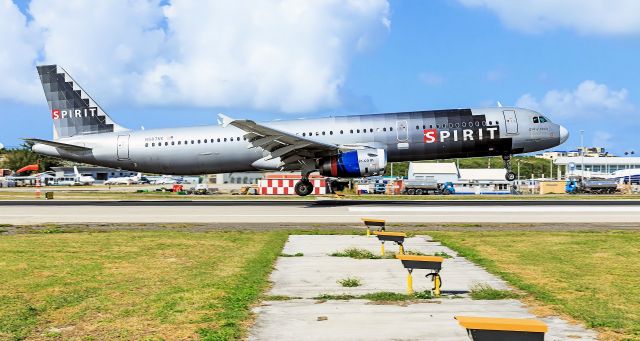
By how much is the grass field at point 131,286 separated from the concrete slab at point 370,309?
55cm

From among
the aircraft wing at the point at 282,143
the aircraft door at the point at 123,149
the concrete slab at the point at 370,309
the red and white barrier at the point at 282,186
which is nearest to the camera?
the concrete slab at the point at 370,309

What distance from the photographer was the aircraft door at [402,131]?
40.1m

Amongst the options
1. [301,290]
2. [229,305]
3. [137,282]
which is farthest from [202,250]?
[229,305]

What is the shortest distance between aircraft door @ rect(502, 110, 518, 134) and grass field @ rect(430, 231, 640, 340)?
60.3 ft

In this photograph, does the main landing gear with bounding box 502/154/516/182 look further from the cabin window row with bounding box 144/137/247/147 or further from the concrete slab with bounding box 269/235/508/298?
the concrete slab with bounding box 269/235/508/298

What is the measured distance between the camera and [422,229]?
2552cm

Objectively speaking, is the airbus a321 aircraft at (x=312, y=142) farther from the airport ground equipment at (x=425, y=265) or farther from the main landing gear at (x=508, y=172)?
the airport ground equipment at (x=425, y=265)

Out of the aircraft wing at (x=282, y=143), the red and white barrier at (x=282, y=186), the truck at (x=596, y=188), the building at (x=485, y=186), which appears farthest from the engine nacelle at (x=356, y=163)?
the truck at (x=596, y=188)

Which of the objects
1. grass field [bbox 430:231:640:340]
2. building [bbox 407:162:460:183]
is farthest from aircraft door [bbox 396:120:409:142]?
building [bbox 407:162:460:183]

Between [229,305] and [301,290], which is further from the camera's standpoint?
[301,290]

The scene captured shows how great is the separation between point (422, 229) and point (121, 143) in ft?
84.7

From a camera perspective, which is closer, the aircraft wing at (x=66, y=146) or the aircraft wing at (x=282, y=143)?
the aircraft wing at (x=282, y=143)

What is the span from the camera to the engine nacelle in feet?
126

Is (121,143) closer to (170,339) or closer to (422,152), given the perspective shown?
(422,152)
